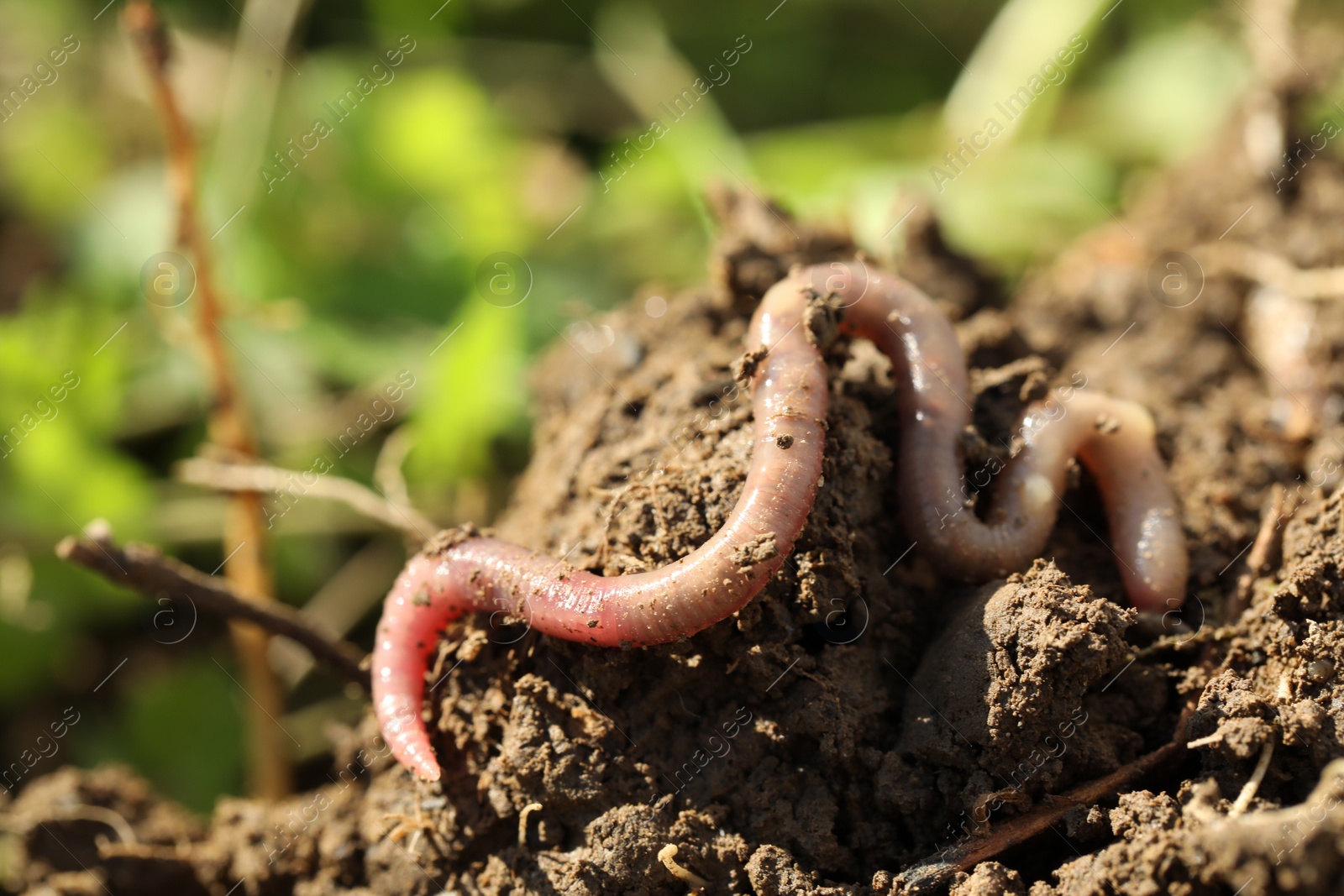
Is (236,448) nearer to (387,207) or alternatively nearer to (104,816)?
(104,816)

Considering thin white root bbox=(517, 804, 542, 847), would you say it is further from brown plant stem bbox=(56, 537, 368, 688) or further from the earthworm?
brown plant stem bbox=(56, 537, 368, 688)

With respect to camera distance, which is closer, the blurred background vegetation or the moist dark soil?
the moist dark soil

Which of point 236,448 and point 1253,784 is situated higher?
point 236,448

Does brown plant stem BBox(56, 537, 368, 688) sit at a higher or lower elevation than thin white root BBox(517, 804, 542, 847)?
higher

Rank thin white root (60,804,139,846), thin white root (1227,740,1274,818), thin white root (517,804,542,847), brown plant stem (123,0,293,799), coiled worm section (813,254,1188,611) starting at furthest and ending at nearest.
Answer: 1. brown plant stem (123,0,293,799)
2. thin white root (60,804,139,846)
3. coiled worm section (813,254,1188,611)
4. thin white root (517,804,542,847)
5. thin white root (1227,740,1274,818)

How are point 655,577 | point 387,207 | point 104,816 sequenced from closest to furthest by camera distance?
point 655,577, point 104,816, point 387,207

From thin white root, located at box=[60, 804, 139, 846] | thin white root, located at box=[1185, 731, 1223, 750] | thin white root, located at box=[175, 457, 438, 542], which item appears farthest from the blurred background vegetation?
thin white root, located at box=[1185, 731, 1223, 750]

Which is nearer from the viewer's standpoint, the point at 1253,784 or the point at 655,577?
the point at 1253,784

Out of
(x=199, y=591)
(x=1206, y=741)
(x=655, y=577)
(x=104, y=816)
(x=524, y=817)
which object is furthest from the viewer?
(x=104, y=816)

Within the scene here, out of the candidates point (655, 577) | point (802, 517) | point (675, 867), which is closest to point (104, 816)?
point (675, 867)
